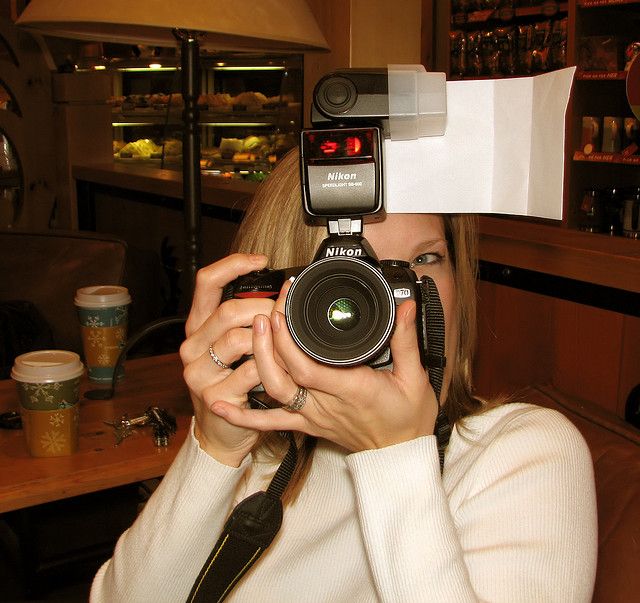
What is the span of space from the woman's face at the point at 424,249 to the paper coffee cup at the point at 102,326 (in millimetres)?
769

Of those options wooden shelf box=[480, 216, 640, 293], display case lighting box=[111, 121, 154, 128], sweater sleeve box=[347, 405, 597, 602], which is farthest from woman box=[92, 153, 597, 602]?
display case lighting box=[111, 121, 154, 128]

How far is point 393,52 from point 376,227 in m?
2.40

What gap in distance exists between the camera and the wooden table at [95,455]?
125 cm

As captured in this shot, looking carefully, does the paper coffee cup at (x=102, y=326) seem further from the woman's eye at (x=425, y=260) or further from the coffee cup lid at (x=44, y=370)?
the woman's eye at (x=425, y=260)

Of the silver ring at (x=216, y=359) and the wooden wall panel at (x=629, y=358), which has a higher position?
the silver ring at (x=216, y=359)

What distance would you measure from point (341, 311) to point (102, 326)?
0.90 m

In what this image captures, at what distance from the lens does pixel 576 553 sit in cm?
88

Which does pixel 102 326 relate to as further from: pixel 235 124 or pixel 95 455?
pixel 235 124

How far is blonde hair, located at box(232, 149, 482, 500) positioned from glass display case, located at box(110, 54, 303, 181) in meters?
2.98

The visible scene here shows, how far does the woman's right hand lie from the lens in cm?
91

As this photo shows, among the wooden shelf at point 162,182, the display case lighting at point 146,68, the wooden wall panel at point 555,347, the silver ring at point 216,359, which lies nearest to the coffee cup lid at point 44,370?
the silver ring at point 216,359

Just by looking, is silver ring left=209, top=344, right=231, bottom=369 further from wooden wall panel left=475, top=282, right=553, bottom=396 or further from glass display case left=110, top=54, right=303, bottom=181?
glass display case left=110, top=54, right=303, bottom=181

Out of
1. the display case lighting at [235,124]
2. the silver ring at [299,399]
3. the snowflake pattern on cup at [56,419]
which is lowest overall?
the snowflake pattern on cup at [56,419]

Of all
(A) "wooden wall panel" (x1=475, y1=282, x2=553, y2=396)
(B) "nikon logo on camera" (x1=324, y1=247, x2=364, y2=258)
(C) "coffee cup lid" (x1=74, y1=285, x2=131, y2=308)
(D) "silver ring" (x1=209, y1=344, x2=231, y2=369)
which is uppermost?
(B) "nikon logo on camera" (x1=324, y1=247, x2=364, y2=258)
